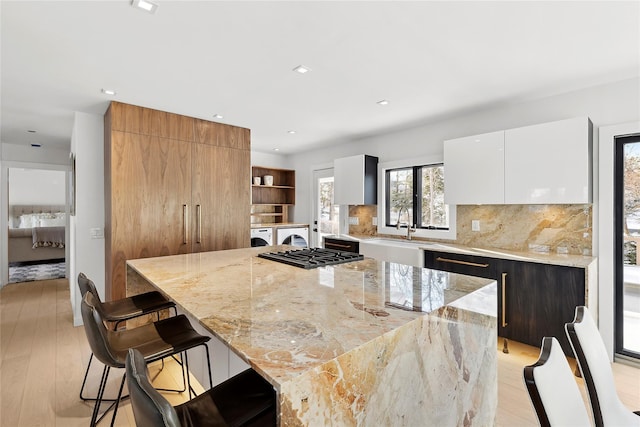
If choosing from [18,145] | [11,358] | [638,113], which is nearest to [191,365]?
[11,358]

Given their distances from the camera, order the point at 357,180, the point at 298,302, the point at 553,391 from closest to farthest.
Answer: the point at 553,391, the point at 298,302, the point at 357,180

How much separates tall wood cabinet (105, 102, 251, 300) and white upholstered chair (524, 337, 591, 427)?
11.5ft

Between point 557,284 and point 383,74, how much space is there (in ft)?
7.16

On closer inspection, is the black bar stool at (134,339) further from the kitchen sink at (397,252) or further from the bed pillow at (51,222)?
the bed pillow at (51,222)

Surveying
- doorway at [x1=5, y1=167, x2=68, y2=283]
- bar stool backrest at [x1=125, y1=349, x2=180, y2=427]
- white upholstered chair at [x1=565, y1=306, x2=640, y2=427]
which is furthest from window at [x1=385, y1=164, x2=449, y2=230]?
doorway at [x1=5, y1=167, x2=68, y2=283]

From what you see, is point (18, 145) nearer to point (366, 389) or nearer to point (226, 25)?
point (226, 25)

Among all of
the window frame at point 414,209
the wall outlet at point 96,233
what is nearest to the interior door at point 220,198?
the wall outlet at point 96,233

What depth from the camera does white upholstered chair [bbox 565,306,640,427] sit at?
1.11 metres

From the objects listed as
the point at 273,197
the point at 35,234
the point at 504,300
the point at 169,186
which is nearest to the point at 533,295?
the point at 504,300

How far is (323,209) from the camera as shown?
5.70 m

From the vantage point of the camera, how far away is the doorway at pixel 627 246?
103 inches

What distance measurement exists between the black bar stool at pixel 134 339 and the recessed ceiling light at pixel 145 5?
1.52 m

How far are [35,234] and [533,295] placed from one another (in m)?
8.54

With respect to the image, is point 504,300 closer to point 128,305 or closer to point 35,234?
point 128,305
